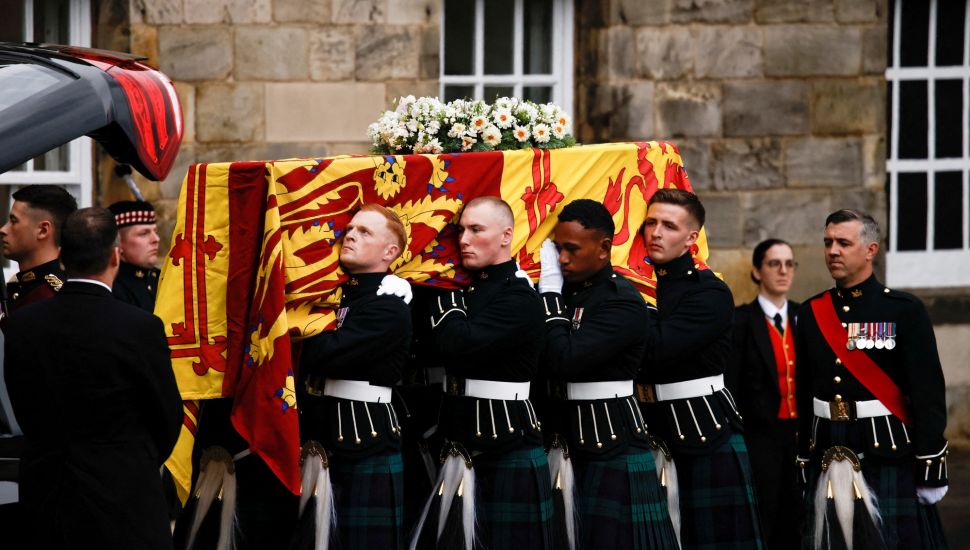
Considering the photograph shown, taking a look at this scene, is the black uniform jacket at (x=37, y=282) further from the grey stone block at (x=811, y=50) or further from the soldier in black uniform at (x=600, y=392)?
the grey stone block at (x=811, y=50)

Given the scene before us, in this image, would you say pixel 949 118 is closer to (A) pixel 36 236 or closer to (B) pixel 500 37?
(B) pixel 500 37

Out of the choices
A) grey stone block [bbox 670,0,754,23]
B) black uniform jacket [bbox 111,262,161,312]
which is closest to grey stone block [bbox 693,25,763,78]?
grey stone block [bbox 670,0,754,23]

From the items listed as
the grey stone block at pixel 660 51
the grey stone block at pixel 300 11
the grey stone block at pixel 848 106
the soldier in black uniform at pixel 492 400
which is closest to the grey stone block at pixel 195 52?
the grey stone block at pixel 300 11

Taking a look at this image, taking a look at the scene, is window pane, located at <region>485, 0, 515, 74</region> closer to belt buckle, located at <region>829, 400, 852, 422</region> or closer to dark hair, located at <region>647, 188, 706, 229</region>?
dark hair, located at <region>647, 188, 706, 229</region>

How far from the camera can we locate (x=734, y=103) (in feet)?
32.8

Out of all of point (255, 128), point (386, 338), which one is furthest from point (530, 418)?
point (255, 128)

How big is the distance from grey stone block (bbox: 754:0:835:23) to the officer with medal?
354 centimetres

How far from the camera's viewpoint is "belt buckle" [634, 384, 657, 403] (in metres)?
6.75

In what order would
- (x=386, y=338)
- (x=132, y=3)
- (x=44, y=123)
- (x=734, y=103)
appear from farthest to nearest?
1. (x=734, y=103)
2. (x=132, y=3)
3. (x=386, y=338)
4. (x=44, y=123)

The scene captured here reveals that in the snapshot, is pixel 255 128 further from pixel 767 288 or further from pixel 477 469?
pixel 477 469

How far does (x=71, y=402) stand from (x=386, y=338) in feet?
4.31

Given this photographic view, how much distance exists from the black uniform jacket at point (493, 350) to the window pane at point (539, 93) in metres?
3.96

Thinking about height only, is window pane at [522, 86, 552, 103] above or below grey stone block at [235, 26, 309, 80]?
below

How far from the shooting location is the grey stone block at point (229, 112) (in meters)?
9.41
